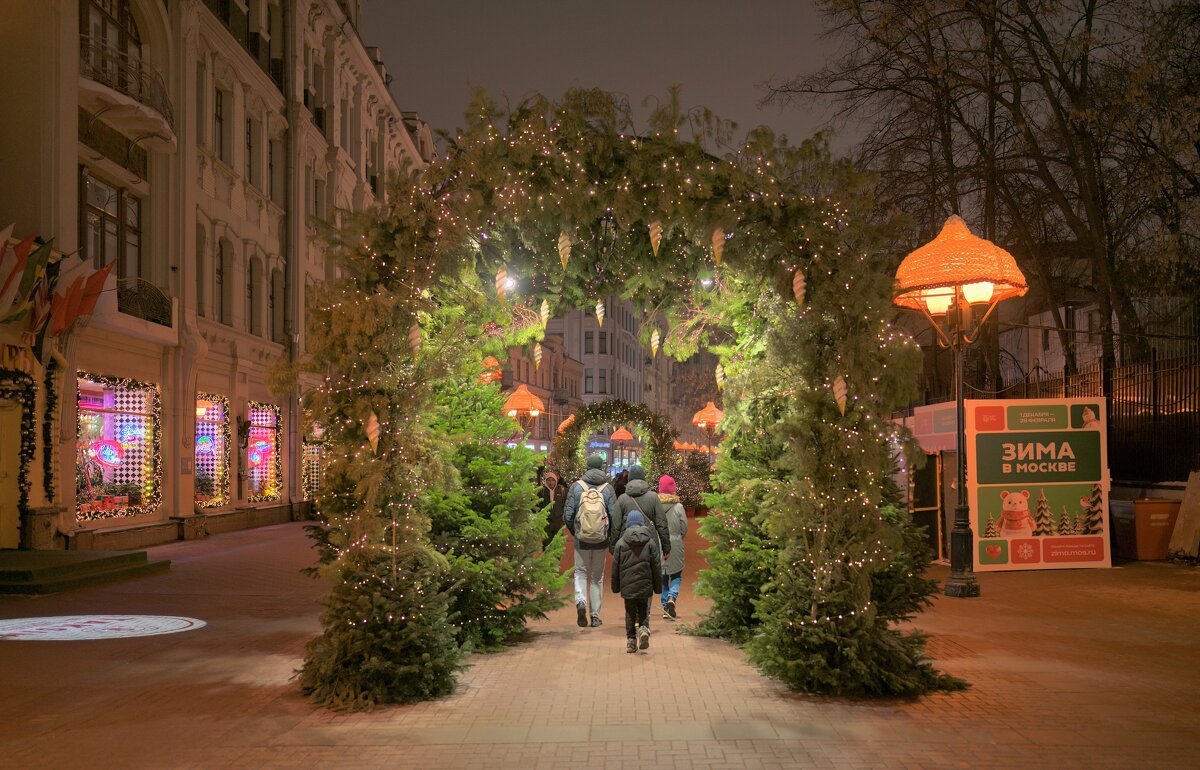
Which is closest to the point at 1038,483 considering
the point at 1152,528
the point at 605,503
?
the point at 1152,528

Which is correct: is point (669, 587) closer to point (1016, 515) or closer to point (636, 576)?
point (636, 576)

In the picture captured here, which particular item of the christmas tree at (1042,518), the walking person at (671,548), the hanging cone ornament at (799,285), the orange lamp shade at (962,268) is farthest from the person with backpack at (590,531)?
the christmas tree at (1042,518)

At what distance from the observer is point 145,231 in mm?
22094

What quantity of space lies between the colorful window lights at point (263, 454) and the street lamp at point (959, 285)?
1967 cm

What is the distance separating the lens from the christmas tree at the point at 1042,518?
1669 centimetres

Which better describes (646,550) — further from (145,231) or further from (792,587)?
(145,231)

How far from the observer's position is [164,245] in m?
22.4

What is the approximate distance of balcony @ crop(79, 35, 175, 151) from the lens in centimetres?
1934

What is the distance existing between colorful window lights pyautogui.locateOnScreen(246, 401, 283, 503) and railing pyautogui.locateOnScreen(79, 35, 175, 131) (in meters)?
9.61

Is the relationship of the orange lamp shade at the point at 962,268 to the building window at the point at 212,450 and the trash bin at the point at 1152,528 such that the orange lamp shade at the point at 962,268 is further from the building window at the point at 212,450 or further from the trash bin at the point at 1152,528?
the building window at the point at 212,450

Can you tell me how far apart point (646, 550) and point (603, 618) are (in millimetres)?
2600

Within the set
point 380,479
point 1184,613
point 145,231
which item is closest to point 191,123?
point 145,231

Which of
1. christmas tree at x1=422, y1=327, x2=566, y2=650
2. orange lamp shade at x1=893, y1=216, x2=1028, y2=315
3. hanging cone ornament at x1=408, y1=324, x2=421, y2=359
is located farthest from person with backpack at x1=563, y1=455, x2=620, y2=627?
orange lamp shade at x1=893, y1=216, x2=1028, y2=315

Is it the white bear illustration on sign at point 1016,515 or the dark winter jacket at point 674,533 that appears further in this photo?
the white bear illustration on sign at point 1016,515
